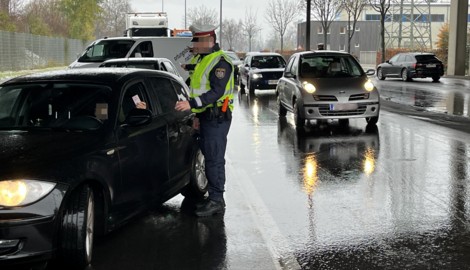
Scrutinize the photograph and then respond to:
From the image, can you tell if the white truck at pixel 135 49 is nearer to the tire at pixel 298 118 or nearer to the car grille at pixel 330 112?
the tire at pixel 298 118

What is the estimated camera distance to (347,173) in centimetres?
811

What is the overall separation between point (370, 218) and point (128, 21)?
84.6 feet

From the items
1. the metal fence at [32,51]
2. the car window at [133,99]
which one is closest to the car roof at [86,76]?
the car window at [133,99]

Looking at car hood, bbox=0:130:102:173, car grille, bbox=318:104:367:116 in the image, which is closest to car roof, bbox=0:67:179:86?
car hood, bbox=0:130:102:173

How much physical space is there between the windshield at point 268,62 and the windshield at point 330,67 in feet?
34.1

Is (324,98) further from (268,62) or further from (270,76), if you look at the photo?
(268,62)

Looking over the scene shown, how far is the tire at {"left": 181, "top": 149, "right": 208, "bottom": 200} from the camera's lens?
21.3 feet

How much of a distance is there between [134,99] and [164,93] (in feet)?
2.49

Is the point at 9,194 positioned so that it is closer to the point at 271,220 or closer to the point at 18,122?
the point at 18,122

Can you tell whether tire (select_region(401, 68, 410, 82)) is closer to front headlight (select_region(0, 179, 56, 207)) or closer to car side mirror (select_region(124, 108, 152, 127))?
car side mirror (select_region(124, 108, 152, 127))

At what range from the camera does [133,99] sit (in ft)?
18.0

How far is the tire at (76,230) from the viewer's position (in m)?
4.10

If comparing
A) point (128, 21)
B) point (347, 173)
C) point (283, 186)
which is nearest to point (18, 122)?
point (283, 186)

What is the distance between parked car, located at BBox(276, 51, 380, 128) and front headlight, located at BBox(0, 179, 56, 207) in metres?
8.81
